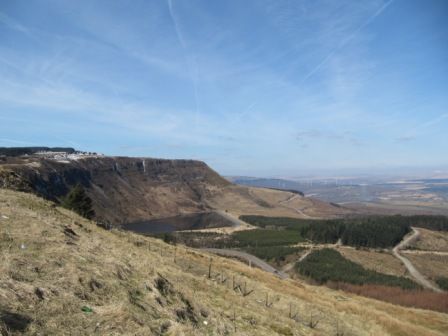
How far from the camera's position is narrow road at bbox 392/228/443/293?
104 m

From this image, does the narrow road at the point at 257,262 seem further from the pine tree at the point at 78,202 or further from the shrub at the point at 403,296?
the pine tree at the point at 78,202

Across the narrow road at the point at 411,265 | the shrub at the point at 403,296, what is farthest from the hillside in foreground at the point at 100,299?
the narrow road at the point at 411,265

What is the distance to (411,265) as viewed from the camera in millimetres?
122875

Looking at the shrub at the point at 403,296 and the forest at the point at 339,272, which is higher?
the shrub at the point at 403,296

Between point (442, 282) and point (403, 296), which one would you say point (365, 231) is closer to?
point (442, 282)

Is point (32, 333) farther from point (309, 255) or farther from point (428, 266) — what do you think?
point (428, 266)

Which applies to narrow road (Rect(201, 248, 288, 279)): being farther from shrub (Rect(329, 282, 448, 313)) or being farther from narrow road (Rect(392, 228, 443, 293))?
narrow road (Rect(392, 228, 443, 293))

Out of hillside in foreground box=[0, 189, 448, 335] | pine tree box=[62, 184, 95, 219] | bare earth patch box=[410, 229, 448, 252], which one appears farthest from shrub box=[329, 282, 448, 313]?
bare earth patch box=[410, 229, 448, 252]

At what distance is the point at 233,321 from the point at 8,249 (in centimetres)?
1154

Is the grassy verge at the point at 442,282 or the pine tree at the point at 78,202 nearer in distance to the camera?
the pine tree at the point at 78,202

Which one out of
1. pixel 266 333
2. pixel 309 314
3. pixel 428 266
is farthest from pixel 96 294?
pixel 428 266

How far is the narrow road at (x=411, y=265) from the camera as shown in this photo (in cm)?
10362

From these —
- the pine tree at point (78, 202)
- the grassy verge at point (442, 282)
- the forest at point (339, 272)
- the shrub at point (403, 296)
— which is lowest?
the grassy verge at point (442, 282)

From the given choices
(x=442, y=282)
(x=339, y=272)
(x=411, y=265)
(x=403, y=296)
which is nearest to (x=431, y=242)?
(x=411, y=265)
